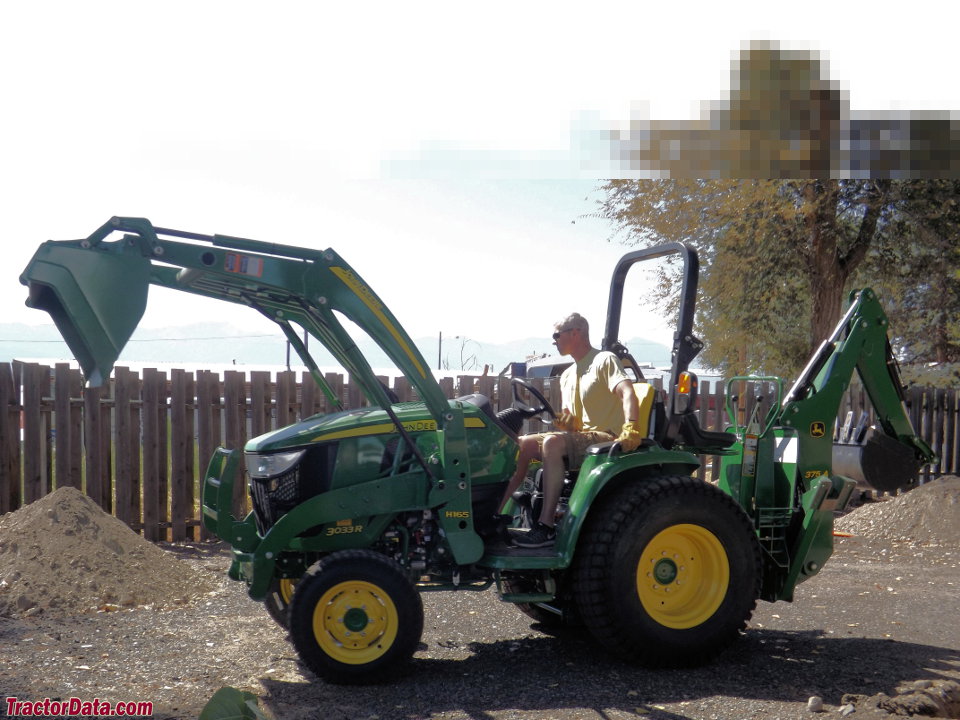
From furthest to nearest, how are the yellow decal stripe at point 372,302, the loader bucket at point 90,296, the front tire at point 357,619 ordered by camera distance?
1. the yellow decal stripe at point 372,302
2. the front tire at point 357,619
3. the loader bucket at point 90,296

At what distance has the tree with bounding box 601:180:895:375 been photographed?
14953mm

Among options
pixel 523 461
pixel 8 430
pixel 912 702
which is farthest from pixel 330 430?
pixel 8 430

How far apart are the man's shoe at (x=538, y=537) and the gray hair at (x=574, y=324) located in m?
1.28

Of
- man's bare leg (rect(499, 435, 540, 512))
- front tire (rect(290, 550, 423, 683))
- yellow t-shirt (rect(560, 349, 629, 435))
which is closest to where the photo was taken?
front tire (rect(290, 550, 423, 683))

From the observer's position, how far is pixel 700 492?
5555 mm

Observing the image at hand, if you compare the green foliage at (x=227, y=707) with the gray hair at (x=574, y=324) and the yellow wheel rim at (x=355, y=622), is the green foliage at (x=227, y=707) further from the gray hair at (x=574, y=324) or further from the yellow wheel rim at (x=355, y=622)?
the gray hair at (x=574, y=324)

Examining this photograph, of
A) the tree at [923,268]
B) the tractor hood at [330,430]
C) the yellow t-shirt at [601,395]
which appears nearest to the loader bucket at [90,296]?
the tractor hood at [330,430]

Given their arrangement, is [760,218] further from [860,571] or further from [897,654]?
[897,654]

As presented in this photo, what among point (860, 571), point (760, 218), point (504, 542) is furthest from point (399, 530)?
point (760, 218)

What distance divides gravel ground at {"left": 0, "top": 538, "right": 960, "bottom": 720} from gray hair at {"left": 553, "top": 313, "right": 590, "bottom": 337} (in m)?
1.98

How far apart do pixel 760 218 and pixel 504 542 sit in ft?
36.8

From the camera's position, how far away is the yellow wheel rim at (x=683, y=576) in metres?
5.45

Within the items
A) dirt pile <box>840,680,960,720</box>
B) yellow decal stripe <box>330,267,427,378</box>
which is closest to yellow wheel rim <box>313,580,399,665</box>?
yellow decal stripe <box>330,267,427,378</box>

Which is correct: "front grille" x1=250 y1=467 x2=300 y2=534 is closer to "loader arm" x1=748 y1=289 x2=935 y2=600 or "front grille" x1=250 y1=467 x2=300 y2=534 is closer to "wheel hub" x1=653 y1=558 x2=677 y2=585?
"wheel hub" x1=653 y1=558 x2=677 y2=585
